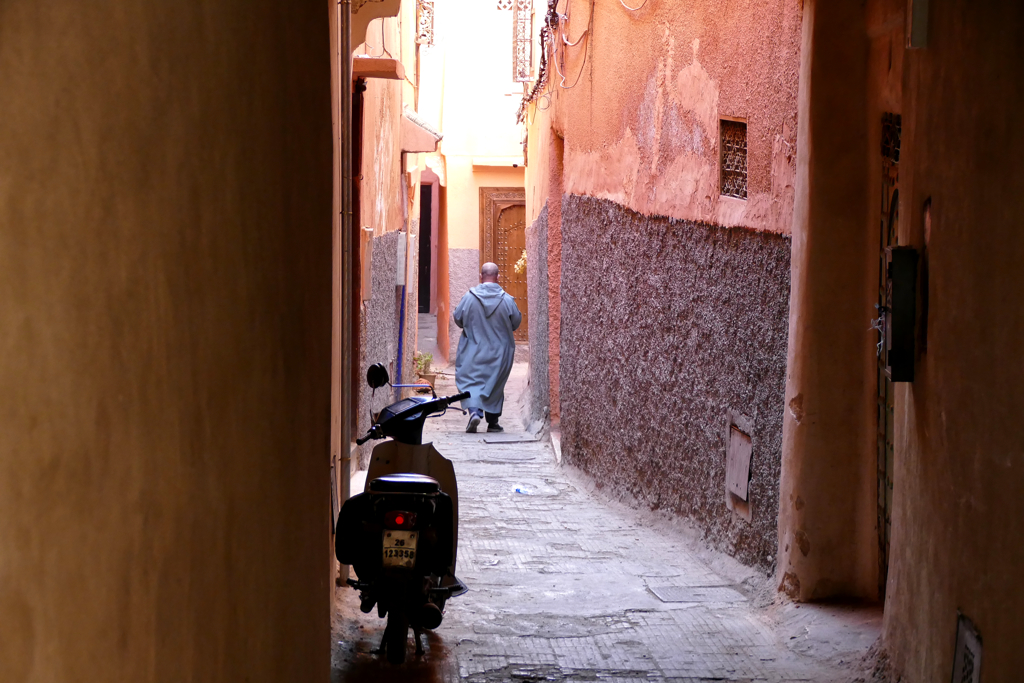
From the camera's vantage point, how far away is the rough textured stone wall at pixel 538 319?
1236 centimetres

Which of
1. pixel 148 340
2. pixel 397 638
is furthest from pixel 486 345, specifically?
pixel 148 340

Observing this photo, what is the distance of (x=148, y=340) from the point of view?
5.58 ft

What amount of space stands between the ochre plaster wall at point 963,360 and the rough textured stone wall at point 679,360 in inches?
52.2

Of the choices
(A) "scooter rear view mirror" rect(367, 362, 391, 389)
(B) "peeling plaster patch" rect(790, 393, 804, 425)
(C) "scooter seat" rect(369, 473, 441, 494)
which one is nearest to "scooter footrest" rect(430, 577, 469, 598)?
(C) "scooter seat" rect(369, 473, 441, 494)

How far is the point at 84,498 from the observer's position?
57.0 inches

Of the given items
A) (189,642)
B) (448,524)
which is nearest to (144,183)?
(189,642)

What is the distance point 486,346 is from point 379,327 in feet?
9.62

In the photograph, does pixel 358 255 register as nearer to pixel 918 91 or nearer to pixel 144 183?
pixel 918 91

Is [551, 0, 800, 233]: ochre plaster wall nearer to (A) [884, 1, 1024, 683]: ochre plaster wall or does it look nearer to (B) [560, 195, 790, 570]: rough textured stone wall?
(B) [560, 195, 790, 570]: rough textured stone wall

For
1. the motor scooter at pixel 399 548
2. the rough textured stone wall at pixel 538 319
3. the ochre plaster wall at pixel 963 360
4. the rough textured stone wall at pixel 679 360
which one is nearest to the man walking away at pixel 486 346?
the rough textured stone wall at pixel 538 319

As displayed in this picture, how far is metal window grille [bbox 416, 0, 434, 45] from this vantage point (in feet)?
51.4

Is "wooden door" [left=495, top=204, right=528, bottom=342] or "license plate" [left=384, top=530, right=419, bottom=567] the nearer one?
"license plate" [left=384, top=530, right=419, bottom=567]

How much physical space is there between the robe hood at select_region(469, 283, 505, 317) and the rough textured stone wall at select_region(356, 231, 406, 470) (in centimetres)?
108

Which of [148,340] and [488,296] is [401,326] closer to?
[488,296]
